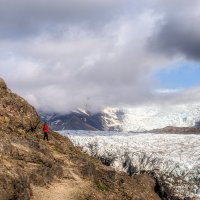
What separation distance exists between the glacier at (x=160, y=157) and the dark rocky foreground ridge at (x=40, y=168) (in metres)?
6.81

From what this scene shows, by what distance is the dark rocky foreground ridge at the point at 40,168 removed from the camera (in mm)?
33969

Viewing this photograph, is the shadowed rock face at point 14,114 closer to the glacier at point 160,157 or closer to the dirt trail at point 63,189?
the dirt trail at point 63,189

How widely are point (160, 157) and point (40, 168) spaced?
99.4 ft

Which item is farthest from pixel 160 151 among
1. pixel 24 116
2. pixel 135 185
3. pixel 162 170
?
pixel 24 116

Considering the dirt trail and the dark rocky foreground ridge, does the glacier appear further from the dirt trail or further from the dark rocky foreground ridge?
the dirt trail

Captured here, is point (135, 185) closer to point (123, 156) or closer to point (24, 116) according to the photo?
point (24, 116)

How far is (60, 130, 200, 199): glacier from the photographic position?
189ft

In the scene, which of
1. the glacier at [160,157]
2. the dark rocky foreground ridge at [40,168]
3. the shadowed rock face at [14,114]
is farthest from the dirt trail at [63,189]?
the glacier at [160,157]

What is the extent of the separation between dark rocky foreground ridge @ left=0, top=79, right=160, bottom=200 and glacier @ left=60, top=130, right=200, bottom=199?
681 centimetres

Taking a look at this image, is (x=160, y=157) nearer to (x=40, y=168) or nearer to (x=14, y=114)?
(x=14, y=114)

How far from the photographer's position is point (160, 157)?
65875 millimetres

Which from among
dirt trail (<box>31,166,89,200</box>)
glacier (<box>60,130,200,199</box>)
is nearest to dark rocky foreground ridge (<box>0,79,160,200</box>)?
dirt trail (<box>31,166,89,200</box>)

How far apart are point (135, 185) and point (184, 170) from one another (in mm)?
15221

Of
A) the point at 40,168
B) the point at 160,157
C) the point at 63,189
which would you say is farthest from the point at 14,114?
the point at 160,157
